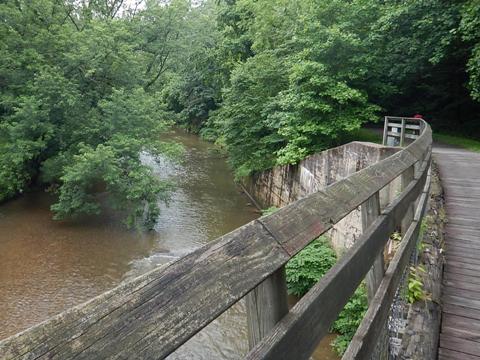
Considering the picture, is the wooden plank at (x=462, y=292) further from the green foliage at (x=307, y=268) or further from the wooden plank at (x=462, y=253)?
the green foliage at (x=307, y=268)

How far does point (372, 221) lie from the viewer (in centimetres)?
195

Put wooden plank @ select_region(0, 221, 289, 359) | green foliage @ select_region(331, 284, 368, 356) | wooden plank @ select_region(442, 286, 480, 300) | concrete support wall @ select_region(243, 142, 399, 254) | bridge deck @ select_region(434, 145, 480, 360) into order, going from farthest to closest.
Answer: concrete support wall @ select_region(243, 142, 399, 254)
green foliage @ select_region(331, 284, 368, 356)
wooden plank @ select_region(442, 286, 480, 300)
bridge deck @ select_region(434, 145, 480, 360)
wooden plank @ select_region(0, 221, 289, 359)

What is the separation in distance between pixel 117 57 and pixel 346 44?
8.47 meters

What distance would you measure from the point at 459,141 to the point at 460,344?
15348 millimetres

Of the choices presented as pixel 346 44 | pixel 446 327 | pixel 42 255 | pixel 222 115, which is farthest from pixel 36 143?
pixel 446 327

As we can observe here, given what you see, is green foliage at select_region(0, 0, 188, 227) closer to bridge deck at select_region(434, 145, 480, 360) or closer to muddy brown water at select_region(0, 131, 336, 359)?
muddy brown water at select_region(0, 131, 336, 359)

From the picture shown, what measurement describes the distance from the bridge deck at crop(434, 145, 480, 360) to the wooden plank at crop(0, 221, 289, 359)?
275 cm

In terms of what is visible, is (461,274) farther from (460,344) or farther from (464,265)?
(460,344)

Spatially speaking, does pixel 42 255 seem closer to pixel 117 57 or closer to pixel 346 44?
pixel 117 57

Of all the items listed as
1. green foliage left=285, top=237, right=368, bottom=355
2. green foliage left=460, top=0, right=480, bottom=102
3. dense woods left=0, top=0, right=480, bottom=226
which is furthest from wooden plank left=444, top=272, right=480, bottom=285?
green foliage left=460, top=0, right=480, bottom=102

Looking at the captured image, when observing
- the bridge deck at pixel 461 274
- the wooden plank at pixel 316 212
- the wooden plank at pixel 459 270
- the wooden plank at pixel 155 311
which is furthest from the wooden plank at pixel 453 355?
the wooden plank at pixel 155 311

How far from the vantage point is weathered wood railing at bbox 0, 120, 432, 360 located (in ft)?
2.06

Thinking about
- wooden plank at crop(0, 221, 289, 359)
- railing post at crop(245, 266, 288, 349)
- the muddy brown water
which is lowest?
the muddy brown water

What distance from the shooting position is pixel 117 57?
13.9 m
